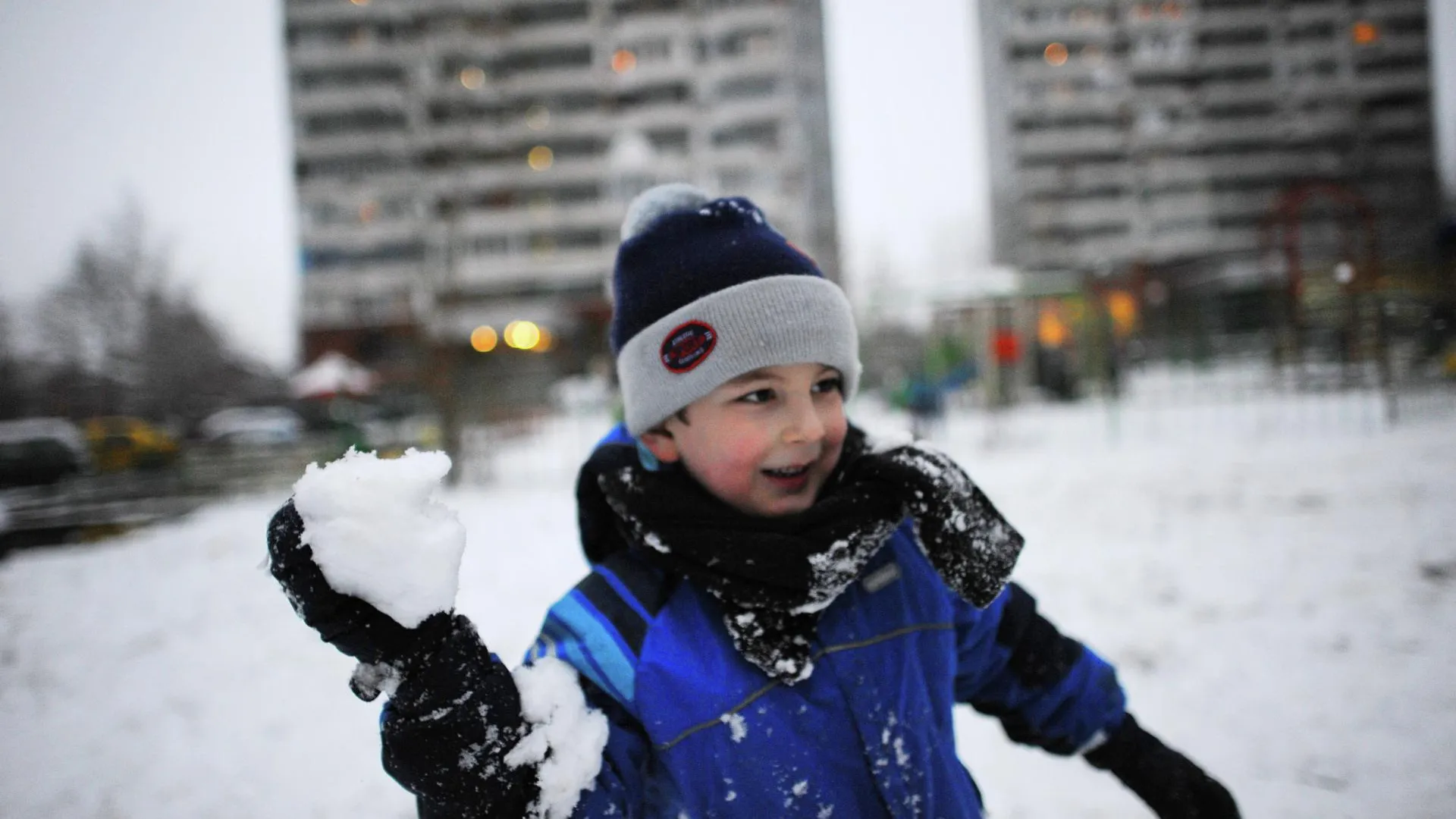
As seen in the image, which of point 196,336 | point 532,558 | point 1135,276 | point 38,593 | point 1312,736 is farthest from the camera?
point 196,336

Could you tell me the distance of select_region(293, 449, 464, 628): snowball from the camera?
0.73 metres

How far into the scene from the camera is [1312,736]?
7.78ft

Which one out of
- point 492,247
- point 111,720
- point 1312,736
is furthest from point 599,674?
point 492,247

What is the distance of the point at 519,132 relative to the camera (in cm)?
3878

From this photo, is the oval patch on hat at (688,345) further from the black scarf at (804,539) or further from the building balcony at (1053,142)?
the building balcony at (1053,142)

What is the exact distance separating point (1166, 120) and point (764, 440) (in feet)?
196

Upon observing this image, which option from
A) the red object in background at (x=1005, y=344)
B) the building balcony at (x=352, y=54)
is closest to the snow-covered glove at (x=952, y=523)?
the red object in background at (x=1005, y=344)

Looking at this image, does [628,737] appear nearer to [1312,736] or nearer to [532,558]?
[1312,736]

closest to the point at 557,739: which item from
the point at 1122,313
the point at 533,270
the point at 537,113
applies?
the point at 1122,313

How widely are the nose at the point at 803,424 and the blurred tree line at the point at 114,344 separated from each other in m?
24.1

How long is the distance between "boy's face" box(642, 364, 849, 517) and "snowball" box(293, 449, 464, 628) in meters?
0.58

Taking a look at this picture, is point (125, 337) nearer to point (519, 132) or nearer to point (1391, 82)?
point (519, 132)

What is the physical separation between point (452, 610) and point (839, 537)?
0.62 meters

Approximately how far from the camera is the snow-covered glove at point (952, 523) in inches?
44.6
